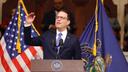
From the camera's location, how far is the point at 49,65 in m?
5.25

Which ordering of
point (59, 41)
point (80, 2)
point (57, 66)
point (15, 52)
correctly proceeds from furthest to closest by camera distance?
point (80, 2), point (15, 52), point (59, 41), point (57, 66)

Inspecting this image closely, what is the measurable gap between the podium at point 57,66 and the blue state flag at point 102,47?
229 centimetres

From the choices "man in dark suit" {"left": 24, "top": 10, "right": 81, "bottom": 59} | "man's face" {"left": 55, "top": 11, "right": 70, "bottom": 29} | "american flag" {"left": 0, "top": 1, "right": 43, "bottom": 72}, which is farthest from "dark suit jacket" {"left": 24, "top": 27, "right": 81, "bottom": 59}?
"american flag" {"left": 0, "top": 1, "right": 43, "bottom": 72}

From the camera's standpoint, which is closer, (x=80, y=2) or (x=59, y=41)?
(x=59, y=41)

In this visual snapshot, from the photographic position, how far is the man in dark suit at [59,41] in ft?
19.5

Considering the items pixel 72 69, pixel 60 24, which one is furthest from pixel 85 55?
pixel 72 69

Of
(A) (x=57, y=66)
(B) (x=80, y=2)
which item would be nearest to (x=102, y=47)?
(A) (x=57, y=66)

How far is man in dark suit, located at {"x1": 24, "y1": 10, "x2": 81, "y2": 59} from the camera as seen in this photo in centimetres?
595

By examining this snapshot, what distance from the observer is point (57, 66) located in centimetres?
522

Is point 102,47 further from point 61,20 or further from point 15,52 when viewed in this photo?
point 61,20

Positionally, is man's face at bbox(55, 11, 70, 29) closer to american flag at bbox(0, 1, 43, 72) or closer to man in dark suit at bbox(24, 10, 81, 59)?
man in dark suit at bbox(24, 10, 81, 59)

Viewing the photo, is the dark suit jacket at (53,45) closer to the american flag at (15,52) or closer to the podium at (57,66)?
the podium at (57,66)

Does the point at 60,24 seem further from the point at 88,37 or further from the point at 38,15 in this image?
the point at 38,15

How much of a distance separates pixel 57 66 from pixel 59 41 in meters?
0.73
